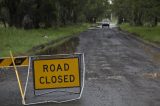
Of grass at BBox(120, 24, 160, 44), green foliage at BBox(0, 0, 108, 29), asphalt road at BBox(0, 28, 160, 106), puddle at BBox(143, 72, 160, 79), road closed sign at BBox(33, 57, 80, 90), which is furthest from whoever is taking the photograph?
green foliage at BBox(0, 0, 108, 29)

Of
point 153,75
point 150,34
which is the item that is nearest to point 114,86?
point 153,75

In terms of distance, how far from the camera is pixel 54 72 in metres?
10.9

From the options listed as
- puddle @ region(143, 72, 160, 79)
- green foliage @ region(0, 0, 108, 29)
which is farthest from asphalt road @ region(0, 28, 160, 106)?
green foliage @ region(0, 0, 108, 29)

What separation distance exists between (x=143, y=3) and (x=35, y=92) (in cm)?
4148

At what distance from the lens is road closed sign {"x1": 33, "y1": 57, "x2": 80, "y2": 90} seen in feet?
35.6

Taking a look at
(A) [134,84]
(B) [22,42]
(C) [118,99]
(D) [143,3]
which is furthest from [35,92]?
(D) [143,3]

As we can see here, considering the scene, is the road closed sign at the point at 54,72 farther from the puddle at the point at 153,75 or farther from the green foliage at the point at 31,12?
the green foliage at the point at 31,12

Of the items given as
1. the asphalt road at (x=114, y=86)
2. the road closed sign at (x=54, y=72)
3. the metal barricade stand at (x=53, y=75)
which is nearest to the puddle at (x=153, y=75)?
the asphalt road at (x=114, y=86)

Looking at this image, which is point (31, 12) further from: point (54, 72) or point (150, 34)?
point (54, 72)

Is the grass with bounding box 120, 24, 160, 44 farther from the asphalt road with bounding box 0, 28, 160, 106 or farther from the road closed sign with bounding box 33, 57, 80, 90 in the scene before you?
the road closed sign with bounding box 33, 57, 80, 90

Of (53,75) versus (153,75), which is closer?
(53,75)

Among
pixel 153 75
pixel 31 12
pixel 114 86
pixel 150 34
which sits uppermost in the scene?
pixel 114 86

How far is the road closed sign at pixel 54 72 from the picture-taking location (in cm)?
1084

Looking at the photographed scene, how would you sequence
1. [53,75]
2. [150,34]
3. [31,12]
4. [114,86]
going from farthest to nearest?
[31,12], [150,34], [114,86], [53,75]
